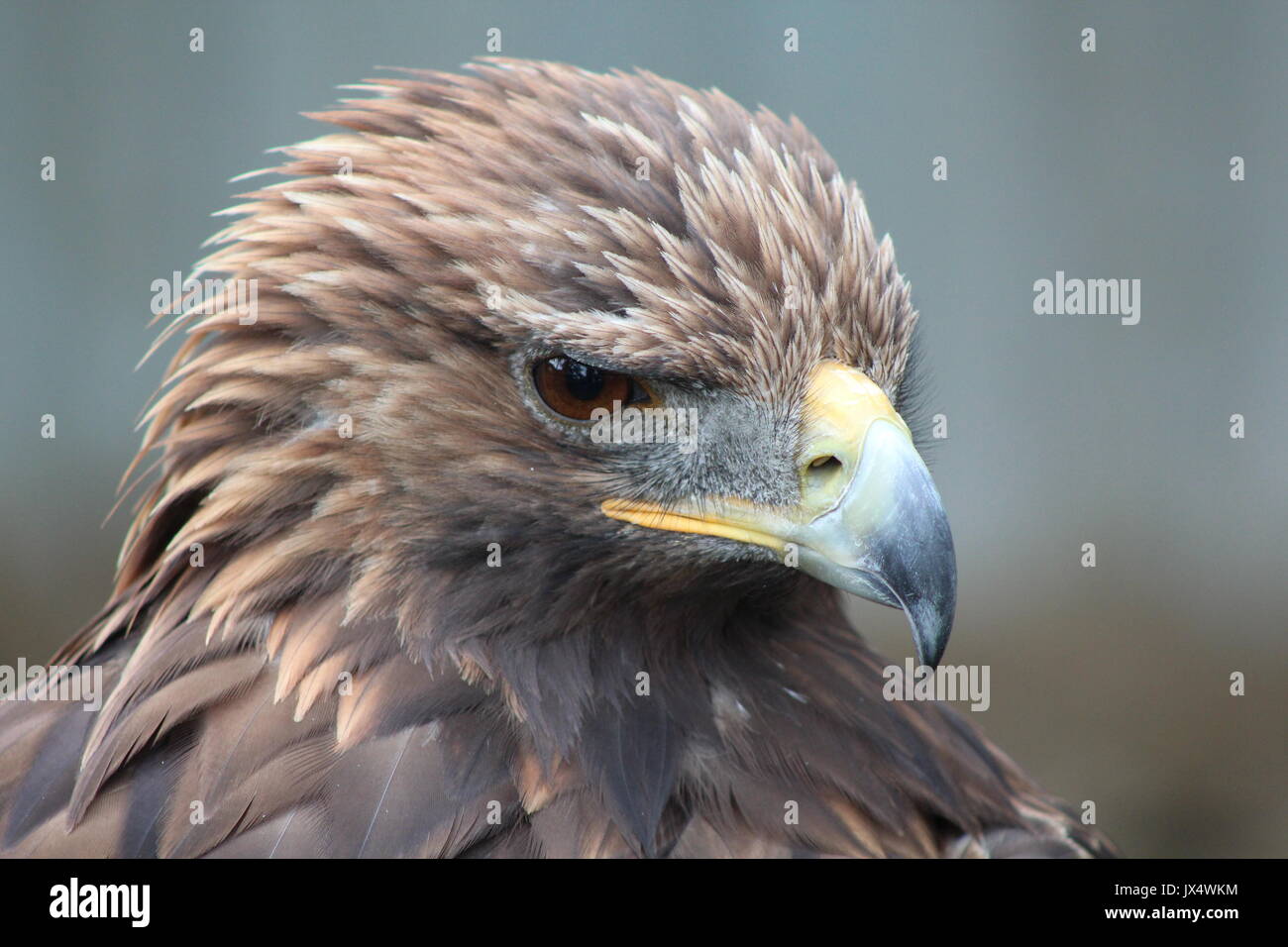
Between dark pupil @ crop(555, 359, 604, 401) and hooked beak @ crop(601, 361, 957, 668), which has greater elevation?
dark pupil @ crop(555, 359, 604, 401)

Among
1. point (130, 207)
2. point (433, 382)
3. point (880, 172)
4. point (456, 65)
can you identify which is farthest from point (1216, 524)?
point (130, 207)

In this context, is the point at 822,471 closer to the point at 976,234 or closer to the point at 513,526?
the point at 513,526

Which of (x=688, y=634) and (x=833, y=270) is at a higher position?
(x=833, y=270)

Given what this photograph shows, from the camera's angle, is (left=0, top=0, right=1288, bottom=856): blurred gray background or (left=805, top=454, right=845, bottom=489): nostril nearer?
(left=805, top=454, right=845, bottom=489): nostril

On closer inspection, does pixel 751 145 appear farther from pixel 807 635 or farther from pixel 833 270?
pixel 807 635

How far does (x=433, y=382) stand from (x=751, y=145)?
713 millimetres

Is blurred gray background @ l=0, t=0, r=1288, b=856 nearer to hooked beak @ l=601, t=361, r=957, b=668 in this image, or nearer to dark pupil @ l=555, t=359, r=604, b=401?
hooked beak @ l=601, t=361, r=957, b=668

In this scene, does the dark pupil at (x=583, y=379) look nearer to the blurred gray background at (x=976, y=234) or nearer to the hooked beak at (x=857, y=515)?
the hooked beak at (x=857, y=515)

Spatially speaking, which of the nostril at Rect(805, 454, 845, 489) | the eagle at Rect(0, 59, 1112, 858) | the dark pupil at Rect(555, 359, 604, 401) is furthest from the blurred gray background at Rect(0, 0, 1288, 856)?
the dark pupil at Rect(555, 359, 604, 401)

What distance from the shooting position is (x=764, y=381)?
6.42 ft

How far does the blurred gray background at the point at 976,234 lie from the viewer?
234 inches

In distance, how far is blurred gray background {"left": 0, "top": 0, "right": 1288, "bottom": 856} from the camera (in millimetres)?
5953

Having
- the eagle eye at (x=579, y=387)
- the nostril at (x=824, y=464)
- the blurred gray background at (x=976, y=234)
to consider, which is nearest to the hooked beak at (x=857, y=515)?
the nostril at (x=824, y=464)
